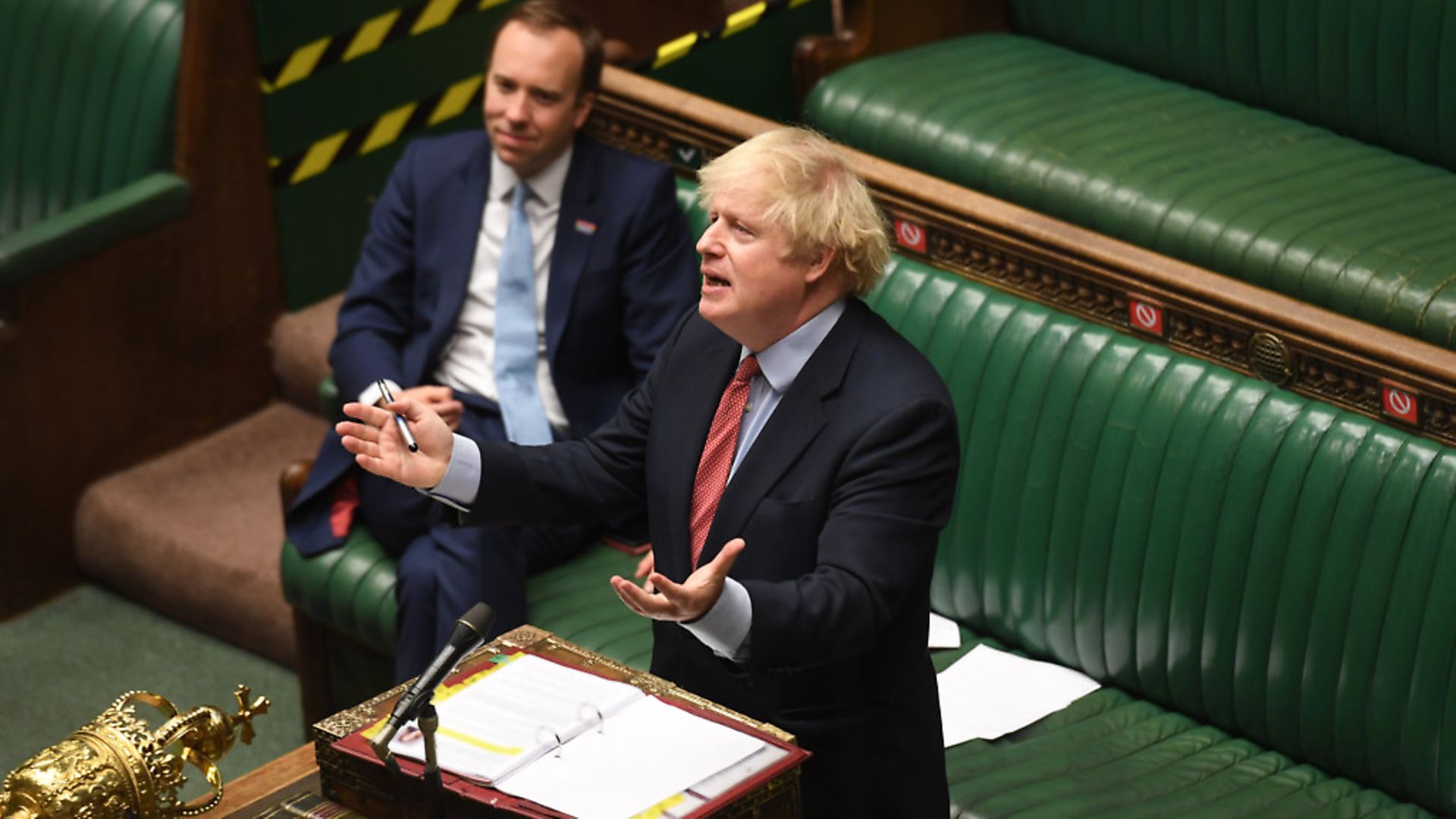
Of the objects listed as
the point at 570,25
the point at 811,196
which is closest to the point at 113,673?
the point at 570,25

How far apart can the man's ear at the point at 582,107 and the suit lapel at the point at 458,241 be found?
0.19 meters

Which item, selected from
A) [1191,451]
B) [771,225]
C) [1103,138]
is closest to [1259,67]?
[1103,138]

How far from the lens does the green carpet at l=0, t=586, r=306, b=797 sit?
14.6 feet

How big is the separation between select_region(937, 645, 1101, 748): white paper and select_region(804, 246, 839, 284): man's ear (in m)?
0.97

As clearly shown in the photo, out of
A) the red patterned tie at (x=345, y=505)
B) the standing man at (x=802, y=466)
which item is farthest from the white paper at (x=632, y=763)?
the red patterned tie at (x=345, y=505)

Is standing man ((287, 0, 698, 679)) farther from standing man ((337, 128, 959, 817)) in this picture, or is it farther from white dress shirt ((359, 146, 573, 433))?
standing man ((337, 128, 959, 817))

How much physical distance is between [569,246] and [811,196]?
138 centimetres

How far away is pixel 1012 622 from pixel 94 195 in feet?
8.46

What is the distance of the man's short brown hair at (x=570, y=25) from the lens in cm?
417

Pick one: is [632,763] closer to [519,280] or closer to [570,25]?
[519,280]

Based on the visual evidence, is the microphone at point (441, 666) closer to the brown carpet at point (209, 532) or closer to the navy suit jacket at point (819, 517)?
the navy suit jacket at point (819, 517)

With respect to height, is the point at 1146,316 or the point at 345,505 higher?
the point at 1146,316

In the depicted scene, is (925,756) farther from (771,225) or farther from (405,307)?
(405,307)

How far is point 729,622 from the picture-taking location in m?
2.59
